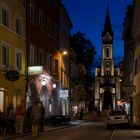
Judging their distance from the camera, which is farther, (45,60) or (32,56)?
(45,60)

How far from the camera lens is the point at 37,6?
50.4m

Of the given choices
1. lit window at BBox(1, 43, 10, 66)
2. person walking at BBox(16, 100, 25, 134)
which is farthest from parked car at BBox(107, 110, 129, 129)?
person walking at BBox(16, 100, 25, 134)

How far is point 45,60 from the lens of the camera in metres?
53.5

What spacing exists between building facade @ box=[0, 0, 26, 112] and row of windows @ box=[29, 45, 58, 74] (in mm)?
3559

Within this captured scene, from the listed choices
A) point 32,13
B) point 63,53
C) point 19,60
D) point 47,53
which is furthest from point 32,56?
point 63,53

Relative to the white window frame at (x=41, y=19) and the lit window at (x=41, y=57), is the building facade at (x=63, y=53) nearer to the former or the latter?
the white window frame at (x=41, y=19)

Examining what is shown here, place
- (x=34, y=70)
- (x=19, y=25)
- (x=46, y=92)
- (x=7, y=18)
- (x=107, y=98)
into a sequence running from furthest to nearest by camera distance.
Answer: (x=107, y=98) < (x=46, y=92) < (x=19, y=25) < (x=34, y=70) < (x=7, y=18)

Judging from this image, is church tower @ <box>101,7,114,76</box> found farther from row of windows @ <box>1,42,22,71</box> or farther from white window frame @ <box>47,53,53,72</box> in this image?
row of windows @ <box>1,42,22,71</box>

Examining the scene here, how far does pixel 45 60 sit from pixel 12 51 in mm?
13738

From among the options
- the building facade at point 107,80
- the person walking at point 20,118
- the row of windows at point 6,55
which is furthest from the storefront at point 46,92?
the building facade at point 107,80

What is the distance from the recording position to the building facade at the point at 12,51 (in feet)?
121

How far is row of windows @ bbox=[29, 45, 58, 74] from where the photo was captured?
4751 centimetres

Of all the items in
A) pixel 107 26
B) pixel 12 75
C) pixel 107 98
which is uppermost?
pixel 107 26

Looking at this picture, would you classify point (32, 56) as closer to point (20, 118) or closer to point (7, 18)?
point (7, 18)
